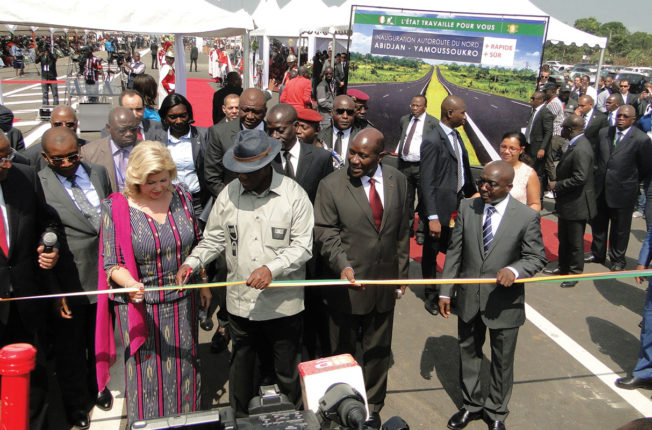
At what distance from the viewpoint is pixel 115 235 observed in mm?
3219

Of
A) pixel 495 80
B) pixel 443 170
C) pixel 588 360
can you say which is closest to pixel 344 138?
pixel 443 170

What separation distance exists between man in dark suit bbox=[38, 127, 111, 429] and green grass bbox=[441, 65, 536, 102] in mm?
8164

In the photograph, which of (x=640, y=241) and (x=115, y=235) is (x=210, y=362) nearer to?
(x=115, y=235)

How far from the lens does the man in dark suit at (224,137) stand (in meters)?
4.90

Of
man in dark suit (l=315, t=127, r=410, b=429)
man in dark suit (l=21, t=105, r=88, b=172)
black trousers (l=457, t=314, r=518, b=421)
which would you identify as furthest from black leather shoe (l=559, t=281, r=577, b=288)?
man in dark suit (l=21, t=105, r=88, b=172)

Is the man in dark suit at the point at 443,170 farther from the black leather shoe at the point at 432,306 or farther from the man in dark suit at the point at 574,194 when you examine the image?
the man in dark suit at the point at 574,194

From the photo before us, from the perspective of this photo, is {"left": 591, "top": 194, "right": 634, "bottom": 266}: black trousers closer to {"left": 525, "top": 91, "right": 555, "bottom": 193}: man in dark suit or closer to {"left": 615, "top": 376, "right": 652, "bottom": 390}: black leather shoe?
{"left": 525, "top": 91, "right": 555, "bottom": 193}: man in dark suit

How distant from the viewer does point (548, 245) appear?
8617 millimetres

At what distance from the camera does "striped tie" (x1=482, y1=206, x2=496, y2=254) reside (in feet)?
12.7

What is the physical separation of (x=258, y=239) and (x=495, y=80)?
836 centimetres

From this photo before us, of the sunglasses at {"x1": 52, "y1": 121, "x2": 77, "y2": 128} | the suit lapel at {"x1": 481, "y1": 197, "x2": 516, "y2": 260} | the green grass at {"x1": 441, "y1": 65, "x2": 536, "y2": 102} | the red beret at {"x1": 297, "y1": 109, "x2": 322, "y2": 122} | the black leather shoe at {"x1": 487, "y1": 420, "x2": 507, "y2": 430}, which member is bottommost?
the black leather shoe at {"x1": 487, "y1": 420, "x2": 507, "y2": 430}

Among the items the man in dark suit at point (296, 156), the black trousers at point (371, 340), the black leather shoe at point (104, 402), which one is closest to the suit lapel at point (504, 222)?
the black trousers at point (371, 340)

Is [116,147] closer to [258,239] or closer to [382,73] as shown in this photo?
[258,239]

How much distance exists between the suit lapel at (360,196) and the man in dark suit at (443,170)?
1.95 meters
